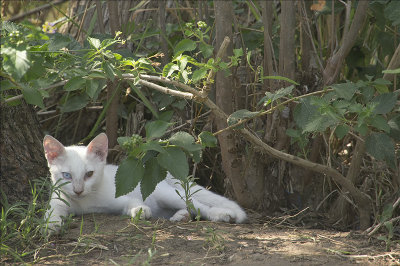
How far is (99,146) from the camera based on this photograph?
127 inches

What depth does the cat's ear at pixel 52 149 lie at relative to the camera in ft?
10.2

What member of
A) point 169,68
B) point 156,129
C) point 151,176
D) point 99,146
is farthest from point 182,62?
point 99,146

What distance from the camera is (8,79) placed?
2.39m

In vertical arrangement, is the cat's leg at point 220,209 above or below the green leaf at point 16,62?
below

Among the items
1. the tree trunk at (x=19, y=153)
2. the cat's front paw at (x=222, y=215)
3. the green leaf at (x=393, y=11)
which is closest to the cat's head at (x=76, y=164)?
the tree trunk at (x=19, y=153)

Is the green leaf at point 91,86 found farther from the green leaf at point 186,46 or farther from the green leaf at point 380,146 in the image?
the green leaf at point 380,146

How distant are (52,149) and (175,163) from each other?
1038 millimetres

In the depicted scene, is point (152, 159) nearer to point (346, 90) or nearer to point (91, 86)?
point (91, 86)

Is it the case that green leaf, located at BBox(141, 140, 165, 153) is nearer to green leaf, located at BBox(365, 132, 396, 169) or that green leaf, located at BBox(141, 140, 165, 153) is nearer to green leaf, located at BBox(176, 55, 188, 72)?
green leaf, located at BBox(176, 55, 188, 72)

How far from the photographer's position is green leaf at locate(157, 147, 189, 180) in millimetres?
2416

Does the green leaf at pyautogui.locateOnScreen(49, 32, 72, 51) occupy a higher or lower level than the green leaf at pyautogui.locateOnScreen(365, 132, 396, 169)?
higher

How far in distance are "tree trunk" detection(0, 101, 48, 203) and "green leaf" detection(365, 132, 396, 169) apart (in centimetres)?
198

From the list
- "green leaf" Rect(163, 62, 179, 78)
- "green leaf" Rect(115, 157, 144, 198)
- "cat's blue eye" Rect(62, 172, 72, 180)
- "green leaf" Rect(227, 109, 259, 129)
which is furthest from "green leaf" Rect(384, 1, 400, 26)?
"cat's blue eye" Rect(62, 172, 72, 180)

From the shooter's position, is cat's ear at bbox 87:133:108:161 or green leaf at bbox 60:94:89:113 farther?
green leaf at bbox 60:94:89:113
